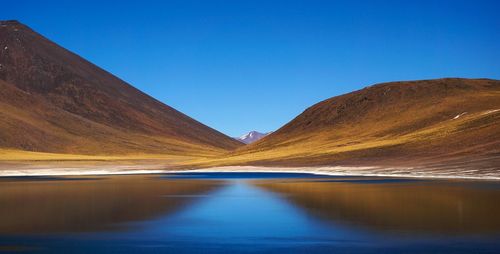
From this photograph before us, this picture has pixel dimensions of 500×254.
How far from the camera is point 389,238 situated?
19.8 m

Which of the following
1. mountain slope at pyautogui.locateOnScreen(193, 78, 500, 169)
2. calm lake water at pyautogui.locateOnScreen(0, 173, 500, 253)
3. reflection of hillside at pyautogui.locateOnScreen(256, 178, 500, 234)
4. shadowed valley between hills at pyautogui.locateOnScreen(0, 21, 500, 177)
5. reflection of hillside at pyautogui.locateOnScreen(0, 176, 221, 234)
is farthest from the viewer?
shadowed valley between hills at pyautogui.locateOnScreen(0, 21, 500, 177)

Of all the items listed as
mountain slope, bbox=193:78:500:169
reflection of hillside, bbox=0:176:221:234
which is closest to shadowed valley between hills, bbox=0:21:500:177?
mountain slope, bbox=193:78:500:169

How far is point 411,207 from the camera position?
2839cm

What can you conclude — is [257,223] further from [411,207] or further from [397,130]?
[397,130]

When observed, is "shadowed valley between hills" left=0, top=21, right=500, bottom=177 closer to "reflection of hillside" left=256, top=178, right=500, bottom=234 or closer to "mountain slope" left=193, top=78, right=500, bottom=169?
"mountain slope" left=193, top=78, right=500, bottom=169

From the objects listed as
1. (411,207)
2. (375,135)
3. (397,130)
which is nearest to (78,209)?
(411,207)

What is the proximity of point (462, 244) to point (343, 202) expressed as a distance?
12891 mm

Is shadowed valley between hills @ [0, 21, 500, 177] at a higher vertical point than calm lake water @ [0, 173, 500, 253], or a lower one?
higher

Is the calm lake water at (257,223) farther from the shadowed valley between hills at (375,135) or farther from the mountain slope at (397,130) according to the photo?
the mountain slope at (397,130)

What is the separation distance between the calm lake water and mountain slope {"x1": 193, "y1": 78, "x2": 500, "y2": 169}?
3252 centimetres

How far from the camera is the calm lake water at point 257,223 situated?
61.3 ft

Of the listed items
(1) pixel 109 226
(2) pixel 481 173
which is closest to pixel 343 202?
(1) pixel 109 226

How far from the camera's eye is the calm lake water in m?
18.7

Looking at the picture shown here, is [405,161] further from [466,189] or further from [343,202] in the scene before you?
[343,202]
